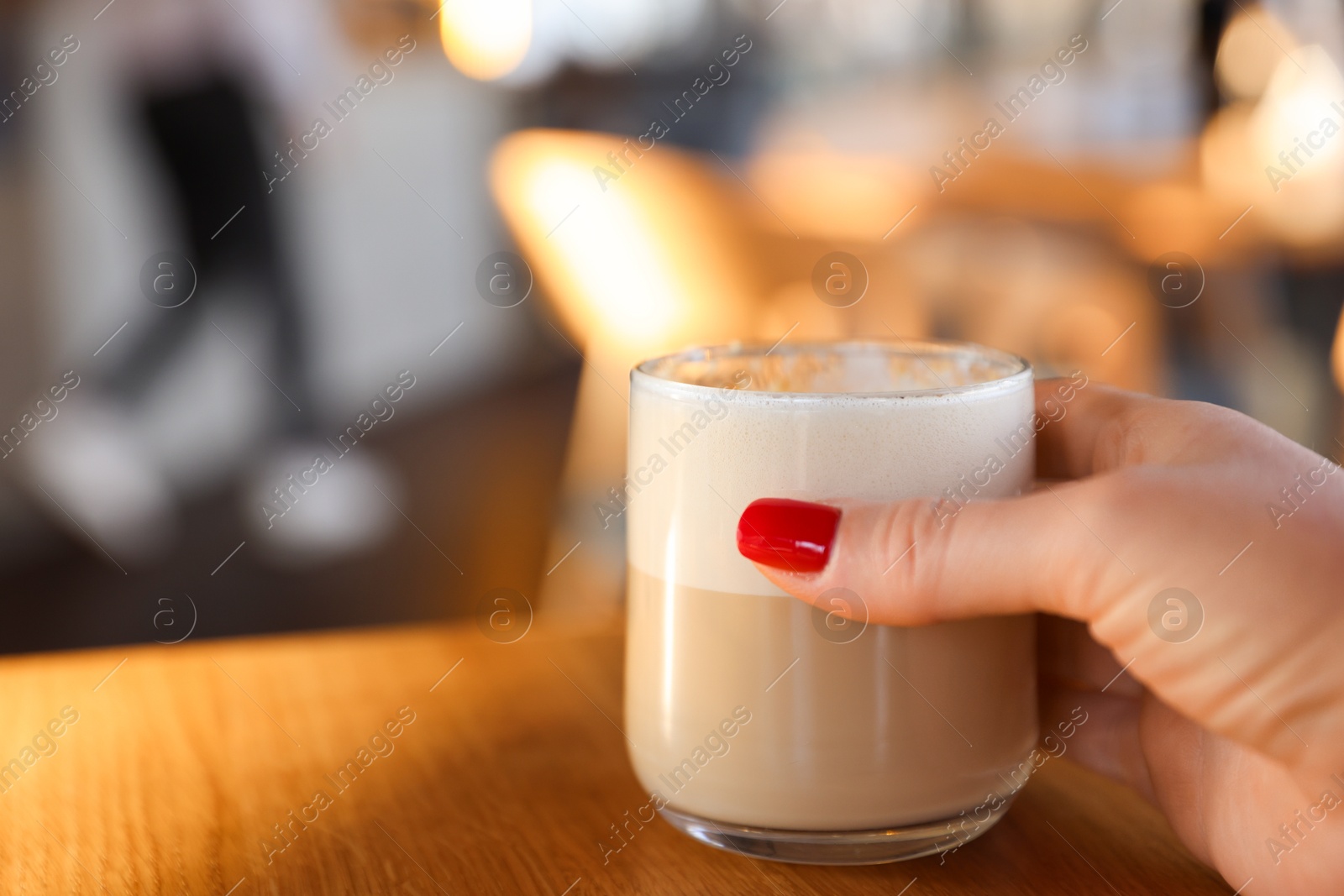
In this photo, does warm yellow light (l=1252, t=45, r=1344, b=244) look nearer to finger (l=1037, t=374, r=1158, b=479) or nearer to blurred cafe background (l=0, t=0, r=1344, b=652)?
blurred cafe background (l=0, t=0, r=1344, b=652)

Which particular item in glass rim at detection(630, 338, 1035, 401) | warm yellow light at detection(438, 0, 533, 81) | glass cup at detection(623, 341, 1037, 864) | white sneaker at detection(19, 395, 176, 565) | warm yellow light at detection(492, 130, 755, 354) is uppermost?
warm yellow light at detection(438, 0, 533, 81)

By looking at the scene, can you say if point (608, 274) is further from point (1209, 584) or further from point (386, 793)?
point (1209, 584)

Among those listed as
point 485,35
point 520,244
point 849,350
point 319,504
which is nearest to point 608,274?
point 520,244

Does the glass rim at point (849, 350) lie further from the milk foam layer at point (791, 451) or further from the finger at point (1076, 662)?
the finger at point (1076, 662)

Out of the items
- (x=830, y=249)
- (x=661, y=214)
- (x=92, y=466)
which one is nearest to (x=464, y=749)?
(x=830, y=249)

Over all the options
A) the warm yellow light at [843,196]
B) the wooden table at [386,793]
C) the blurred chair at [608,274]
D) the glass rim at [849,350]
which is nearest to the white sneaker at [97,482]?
the blurred chair at [608,274]

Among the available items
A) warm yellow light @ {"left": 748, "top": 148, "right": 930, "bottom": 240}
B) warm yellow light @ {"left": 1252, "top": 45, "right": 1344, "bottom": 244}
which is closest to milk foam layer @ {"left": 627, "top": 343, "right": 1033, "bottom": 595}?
warm yellow light @ {"left": 748, "top": 148, "right": 930, "bottom": 240}
